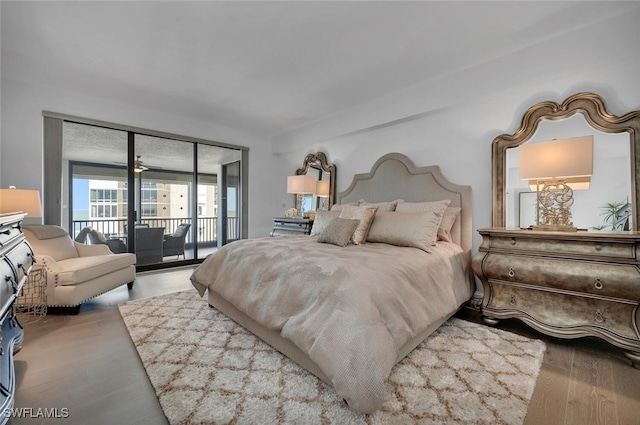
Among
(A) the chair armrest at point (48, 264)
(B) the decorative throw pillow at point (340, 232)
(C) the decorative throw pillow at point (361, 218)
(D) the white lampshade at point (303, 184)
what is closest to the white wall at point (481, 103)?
(D) the white lampshade at point (303, 184)

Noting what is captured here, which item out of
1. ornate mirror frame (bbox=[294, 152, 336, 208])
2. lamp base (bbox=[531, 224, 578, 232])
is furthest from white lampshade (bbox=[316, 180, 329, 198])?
lamp base (bbox=[531, 224, 578, 232])

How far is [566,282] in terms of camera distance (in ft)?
6.73

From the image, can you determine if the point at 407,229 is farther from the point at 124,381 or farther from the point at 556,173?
the point at 124,381

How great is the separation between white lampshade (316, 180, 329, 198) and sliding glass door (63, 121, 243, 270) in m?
1.70

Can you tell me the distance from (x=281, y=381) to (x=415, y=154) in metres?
3.04

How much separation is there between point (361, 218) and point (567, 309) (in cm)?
178

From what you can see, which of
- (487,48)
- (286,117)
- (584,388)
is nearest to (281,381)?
(584,388)

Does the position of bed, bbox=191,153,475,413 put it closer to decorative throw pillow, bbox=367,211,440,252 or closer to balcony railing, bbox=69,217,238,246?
decorative throw pillow, bbox=367,211,440,252

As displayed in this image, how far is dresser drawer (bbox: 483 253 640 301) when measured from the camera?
6.03 feet

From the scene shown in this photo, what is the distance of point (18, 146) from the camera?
3.32m

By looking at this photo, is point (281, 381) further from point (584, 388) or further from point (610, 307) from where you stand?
point (610, 307)

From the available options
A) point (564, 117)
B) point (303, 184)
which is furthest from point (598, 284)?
point (303, 184)

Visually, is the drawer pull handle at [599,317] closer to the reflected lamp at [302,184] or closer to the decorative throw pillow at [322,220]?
the decorative throw pillow at [322,220]

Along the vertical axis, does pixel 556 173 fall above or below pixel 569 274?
above
